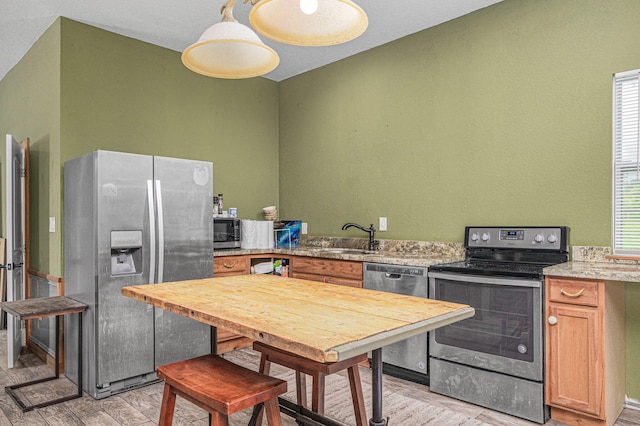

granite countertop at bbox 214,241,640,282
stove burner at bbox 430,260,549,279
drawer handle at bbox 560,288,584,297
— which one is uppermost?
granite countertop at bbox 214,241,640,282

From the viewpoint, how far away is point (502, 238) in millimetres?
3178

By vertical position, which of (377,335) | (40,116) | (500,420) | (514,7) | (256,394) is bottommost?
(500,420)

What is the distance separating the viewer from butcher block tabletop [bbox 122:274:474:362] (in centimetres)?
122

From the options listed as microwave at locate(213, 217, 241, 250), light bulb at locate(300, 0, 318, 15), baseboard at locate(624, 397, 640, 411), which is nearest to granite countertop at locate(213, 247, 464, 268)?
microwave at locate(213, 217, 241, 250)

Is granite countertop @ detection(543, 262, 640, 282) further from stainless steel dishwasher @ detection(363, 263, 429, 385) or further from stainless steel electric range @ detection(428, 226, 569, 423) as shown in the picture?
stainless steel dishwasher @ detection(363, 263, 429, 385)

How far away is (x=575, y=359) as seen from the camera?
2.40 m

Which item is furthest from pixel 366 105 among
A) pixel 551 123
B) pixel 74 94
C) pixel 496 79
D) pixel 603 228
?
pixel 74 94

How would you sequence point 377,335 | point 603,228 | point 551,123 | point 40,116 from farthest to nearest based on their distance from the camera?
1. point 40,116
2. point 551,123
3. point 603,228
4. point 377,335

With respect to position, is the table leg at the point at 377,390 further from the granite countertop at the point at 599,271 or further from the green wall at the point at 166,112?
the green wall at the point at 166,112

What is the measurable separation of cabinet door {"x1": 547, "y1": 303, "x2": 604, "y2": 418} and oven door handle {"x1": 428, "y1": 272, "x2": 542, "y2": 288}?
6.3 inches

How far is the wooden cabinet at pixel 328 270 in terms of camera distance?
11.4ft

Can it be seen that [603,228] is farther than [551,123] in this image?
No

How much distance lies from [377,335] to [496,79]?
2734mm

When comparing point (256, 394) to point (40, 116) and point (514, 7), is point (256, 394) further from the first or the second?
point (40, 116)
